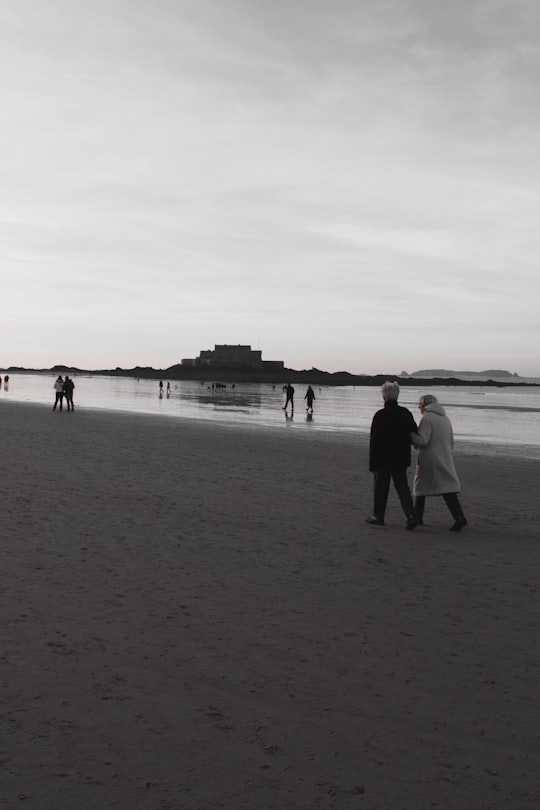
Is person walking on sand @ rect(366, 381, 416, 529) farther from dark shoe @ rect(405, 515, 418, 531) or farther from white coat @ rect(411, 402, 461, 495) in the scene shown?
white coat @ rect(411, 402, 461, 495)

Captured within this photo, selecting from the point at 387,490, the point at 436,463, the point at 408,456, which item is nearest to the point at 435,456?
the point at 436,463

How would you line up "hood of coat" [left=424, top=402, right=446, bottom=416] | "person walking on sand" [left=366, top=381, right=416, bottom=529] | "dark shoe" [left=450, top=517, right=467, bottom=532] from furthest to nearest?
"hood of coat" [left=424, top=402, right=446, bottom=416] → "person walking on sand" [left=366, top=381, right=416, bottom=529] → "dark shoe" [left=450, top=517, right=467, bottom=532]

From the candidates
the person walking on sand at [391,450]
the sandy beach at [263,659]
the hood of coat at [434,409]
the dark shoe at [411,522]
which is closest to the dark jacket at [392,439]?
the person walking on sand at [391,450]

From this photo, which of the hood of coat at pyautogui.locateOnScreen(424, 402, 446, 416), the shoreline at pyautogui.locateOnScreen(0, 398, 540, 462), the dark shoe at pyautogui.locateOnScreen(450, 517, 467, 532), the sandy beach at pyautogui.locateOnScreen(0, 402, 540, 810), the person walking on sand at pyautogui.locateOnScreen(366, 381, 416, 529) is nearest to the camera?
the sandy beach at pyautogui.locateOnScreen(0, 402, 540, 810)

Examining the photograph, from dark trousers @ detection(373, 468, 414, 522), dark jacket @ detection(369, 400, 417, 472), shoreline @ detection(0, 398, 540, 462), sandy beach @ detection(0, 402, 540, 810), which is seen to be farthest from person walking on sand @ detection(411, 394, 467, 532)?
shoreline @ detection(0, 398, 540, 462)

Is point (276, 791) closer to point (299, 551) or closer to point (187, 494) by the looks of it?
point (299, 551)

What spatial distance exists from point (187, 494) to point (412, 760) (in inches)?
328

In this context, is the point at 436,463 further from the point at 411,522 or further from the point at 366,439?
the point at 366,439

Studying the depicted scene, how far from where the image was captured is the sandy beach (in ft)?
10.8

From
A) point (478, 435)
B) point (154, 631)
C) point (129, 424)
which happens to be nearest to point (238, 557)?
point (154, 631)

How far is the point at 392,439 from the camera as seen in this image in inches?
372

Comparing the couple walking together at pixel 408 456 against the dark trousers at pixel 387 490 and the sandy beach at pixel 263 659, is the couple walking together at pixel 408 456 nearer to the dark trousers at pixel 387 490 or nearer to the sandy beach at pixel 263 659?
the dark trousers at pixel 387 490

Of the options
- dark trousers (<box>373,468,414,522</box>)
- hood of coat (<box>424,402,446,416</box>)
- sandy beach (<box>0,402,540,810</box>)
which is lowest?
sandy beach (<box>0,402,540,810</box>)

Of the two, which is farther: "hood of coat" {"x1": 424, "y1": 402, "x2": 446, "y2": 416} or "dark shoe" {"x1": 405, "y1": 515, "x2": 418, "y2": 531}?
"hood of coat" {"x1": 424, "y1": 402, "x2": 446, "y2": 416}
